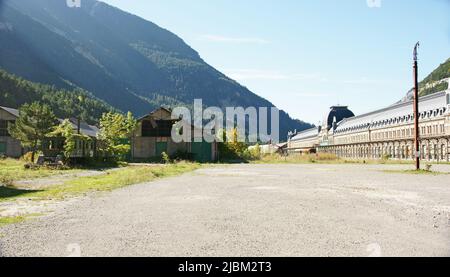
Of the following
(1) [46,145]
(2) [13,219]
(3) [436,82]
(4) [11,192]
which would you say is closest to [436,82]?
(3) [436,82]

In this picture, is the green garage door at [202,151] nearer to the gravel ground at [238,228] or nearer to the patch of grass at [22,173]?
the patch of grass at [22,173]

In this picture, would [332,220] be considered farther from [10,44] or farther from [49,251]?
[10,44]

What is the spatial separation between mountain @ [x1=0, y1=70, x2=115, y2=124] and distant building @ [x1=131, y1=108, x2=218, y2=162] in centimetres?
5282

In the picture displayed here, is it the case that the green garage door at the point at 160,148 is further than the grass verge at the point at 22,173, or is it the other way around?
the green garage door at the point at 160,148

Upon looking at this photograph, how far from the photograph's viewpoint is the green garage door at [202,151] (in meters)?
57.0

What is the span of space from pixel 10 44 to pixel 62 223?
20750 centimetres

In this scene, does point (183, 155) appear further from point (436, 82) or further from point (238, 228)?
point (436, 82)

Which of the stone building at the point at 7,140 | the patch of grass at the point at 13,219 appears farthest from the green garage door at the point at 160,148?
the patch of grass at the point at 13,219

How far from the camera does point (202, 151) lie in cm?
5781

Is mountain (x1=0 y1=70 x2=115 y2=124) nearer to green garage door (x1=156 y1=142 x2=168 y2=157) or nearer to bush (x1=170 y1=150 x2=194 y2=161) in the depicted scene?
green garage door (x1=156 y1=142 x2=168 y2=157)

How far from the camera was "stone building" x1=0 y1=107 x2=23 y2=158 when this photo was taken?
202ft

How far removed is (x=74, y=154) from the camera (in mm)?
38438

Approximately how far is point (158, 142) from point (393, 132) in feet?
207

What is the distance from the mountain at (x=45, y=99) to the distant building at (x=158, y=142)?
173ft
